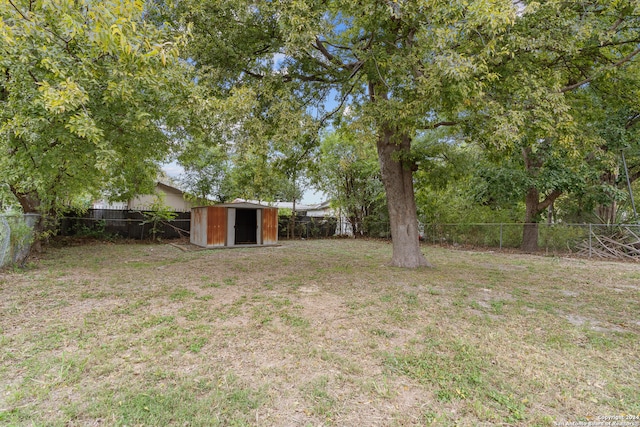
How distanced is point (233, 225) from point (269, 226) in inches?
62.4

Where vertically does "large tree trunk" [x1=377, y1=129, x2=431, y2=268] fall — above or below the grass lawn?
above

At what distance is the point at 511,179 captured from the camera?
10.1 meters

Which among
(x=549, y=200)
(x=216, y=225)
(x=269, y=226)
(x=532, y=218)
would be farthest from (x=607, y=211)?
(x=216, y=225)

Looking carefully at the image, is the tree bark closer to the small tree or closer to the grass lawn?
the grass lawn

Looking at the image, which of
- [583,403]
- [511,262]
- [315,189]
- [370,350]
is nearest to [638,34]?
[511,262]

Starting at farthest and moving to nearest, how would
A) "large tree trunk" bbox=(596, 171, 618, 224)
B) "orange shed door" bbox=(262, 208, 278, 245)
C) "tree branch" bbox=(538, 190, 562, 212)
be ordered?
"orange shed door" bbox=(262, 208, 278, 245)
"large tree trunk" bbox=(596, 171, 618, 224)
"tree branch" bbox=(538, 190, 562, 212)

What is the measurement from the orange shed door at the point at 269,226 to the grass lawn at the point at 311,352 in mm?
7037

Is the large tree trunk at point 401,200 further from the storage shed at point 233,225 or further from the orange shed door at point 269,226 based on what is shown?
the orange shed door at point 269,226

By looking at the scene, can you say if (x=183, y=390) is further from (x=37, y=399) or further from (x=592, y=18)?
(x=592, y=18)

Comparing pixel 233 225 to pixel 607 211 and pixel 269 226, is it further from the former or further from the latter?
pixel 607 211

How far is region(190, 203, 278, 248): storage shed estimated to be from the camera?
11195 millimetres

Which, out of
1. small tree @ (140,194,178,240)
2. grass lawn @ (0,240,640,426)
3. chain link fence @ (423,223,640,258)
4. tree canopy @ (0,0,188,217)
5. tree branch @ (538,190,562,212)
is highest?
tree canopy @ (0,0,188,217)

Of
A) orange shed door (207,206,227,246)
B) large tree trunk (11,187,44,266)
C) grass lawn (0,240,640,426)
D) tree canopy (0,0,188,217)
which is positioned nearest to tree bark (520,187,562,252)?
grass lawn (0,240,640,426)

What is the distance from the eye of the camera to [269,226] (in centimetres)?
1273
